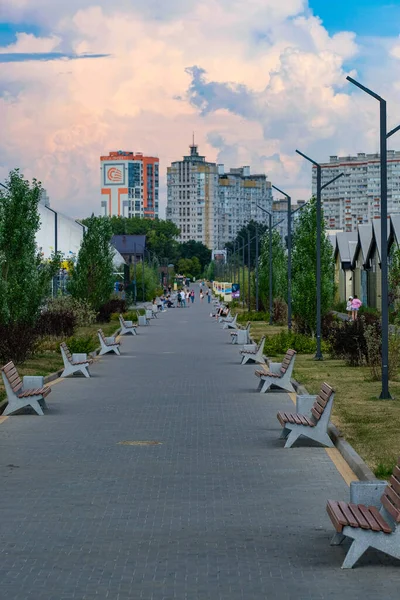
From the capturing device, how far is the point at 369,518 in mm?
8711

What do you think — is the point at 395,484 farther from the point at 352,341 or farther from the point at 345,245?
the point at 345,245

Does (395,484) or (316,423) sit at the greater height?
(395,484)

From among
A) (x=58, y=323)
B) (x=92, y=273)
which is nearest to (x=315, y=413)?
(x=58, y=323)

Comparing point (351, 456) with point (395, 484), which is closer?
point (395, 484)

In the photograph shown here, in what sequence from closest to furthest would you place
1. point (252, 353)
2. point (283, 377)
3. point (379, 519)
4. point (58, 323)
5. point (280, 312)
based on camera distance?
point (379, 519), point (283, 377), point (252, 353), point (58, 323), point (280, 312)

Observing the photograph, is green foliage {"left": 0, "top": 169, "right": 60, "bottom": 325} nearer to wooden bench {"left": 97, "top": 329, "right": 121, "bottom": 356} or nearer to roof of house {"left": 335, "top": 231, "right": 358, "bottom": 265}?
wooden bench {"left": 97, "top": 329, "right": 121, "bottom": 356}

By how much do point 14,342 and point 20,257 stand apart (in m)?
2.67

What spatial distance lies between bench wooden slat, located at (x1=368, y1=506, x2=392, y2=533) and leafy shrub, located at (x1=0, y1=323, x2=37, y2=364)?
20.9 meters

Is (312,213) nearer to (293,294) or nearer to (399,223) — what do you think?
(293,294)

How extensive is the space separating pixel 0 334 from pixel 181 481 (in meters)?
17.3

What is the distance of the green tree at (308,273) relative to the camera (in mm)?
41188

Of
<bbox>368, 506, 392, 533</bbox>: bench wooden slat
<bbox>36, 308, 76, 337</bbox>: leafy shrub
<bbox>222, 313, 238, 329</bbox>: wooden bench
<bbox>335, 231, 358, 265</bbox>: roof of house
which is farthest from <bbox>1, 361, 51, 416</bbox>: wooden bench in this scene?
<bbox>335, 231, 358, 265</bbox>: roof of house

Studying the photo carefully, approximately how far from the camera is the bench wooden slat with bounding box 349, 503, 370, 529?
847cm

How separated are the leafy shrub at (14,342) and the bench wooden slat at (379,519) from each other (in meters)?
20.9
